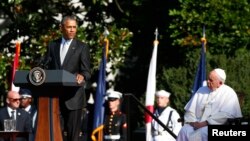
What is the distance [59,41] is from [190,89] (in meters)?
6.99

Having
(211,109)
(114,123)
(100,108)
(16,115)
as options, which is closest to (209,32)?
(100,108)

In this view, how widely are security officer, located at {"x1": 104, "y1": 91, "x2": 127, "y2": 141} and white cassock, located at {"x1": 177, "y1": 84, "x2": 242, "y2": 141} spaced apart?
2.02 meters

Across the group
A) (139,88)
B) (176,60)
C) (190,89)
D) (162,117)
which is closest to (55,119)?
(162,117)

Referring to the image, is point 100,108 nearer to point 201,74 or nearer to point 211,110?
point 201,74

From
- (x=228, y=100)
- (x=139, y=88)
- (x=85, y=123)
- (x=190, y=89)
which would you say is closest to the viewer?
(x=228, y=100)

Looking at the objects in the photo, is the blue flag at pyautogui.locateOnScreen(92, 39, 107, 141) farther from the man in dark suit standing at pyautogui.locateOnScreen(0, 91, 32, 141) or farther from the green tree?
the green tree

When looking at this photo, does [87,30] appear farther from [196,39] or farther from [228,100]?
[228,100]

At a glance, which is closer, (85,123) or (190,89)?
(85,123)

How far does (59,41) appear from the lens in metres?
12.0

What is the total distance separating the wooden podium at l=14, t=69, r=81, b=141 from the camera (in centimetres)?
1123

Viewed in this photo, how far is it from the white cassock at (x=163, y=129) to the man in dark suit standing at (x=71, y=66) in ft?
13.2

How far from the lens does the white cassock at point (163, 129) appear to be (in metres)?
15.8

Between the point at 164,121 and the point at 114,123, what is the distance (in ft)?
2.65

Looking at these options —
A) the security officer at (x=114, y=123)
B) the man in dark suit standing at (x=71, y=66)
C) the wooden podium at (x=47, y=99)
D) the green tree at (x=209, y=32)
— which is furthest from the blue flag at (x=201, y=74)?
the wooden podium at (x=47, y=99)
